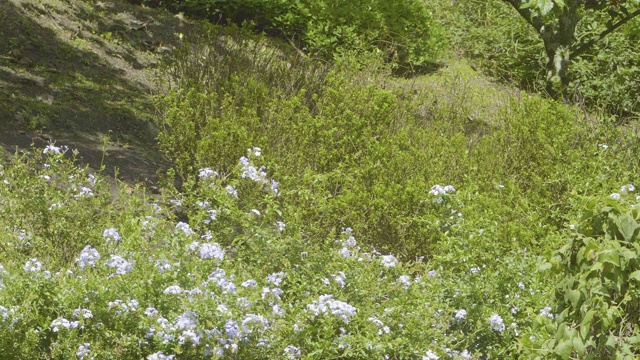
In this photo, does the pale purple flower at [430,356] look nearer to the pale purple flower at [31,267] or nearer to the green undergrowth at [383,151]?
the green undergrowth at [383,151]

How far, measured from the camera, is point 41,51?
24.8 feet

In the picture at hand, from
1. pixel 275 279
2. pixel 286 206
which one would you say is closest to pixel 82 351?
pixel 275 279

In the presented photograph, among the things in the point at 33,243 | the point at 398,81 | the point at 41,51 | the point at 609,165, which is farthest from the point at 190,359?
the point at 398,81

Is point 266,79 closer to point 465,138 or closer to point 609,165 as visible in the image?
point 465,138

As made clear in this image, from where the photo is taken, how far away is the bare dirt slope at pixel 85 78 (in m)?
6.29

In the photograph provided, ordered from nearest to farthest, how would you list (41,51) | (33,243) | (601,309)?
(601,309) < (33,243) < (41,51)

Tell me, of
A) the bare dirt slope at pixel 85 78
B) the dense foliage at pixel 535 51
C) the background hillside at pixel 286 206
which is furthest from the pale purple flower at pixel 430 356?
the dense foliage at pixel 535 51

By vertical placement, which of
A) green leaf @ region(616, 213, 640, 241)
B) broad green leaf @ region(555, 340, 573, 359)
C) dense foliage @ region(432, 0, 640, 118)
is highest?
green leaf @ region(616, 213, 640, 241)

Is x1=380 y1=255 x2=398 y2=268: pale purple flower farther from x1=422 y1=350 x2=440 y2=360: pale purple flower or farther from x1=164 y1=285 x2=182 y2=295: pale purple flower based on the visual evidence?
x1=164 y1=285 x2=182 y2=295: pale purple flower

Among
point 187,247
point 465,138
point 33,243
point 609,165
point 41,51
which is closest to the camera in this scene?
point 187,247

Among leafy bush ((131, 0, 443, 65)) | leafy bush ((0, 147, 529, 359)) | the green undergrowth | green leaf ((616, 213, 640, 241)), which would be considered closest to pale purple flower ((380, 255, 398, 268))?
leafy bush ((0, 147, 529, 359))

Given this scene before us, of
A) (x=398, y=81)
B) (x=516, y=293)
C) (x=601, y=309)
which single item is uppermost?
(x=601, y=309)

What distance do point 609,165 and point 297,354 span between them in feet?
10.5

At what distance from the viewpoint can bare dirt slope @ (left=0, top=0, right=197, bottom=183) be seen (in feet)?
20.6
